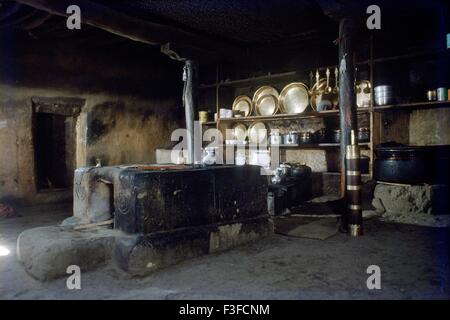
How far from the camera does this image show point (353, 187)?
4.27m

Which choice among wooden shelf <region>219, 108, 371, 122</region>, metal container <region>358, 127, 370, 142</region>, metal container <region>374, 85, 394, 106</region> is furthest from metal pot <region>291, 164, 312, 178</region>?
metal container <region>374, 85, 394, 106</region>

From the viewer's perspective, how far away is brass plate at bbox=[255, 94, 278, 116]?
768 cm

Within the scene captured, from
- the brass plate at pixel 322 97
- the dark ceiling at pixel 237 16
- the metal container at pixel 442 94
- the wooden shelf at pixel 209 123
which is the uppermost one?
the dark ceiling at pixel 237 16

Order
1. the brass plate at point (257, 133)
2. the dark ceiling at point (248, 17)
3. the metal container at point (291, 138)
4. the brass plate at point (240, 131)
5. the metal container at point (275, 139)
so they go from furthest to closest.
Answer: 1. the brass plate at point (240, 131)
2. the brass plate at point (257, 133)
3. the metal container at point (275, 139)
4. the metal container at point (291, 138)
5. the dark ceiling at point (248, 17)

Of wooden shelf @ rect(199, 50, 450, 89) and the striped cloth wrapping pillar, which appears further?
wooden shelf @ rect(199, 50, 450, 89)

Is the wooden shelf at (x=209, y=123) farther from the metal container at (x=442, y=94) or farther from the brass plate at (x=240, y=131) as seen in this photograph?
the metal container at (x=442, y=94)

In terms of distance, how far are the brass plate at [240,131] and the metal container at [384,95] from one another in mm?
3370

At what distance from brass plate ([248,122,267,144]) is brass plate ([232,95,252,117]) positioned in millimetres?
342

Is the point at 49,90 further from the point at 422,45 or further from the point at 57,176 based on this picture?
the point at 422,45

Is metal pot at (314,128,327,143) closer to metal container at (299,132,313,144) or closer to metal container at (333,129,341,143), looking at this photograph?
metal container at (299,132,313,144)

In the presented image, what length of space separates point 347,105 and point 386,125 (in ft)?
6.12

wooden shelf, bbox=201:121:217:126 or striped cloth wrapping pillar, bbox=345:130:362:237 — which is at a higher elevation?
wooden shelf, bbox=201:121:217:126

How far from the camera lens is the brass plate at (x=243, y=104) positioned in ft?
26.6

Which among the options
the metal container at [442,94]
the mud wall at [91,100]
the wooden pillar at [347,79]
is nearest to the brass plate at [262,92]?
the mud wall at [91,100]
